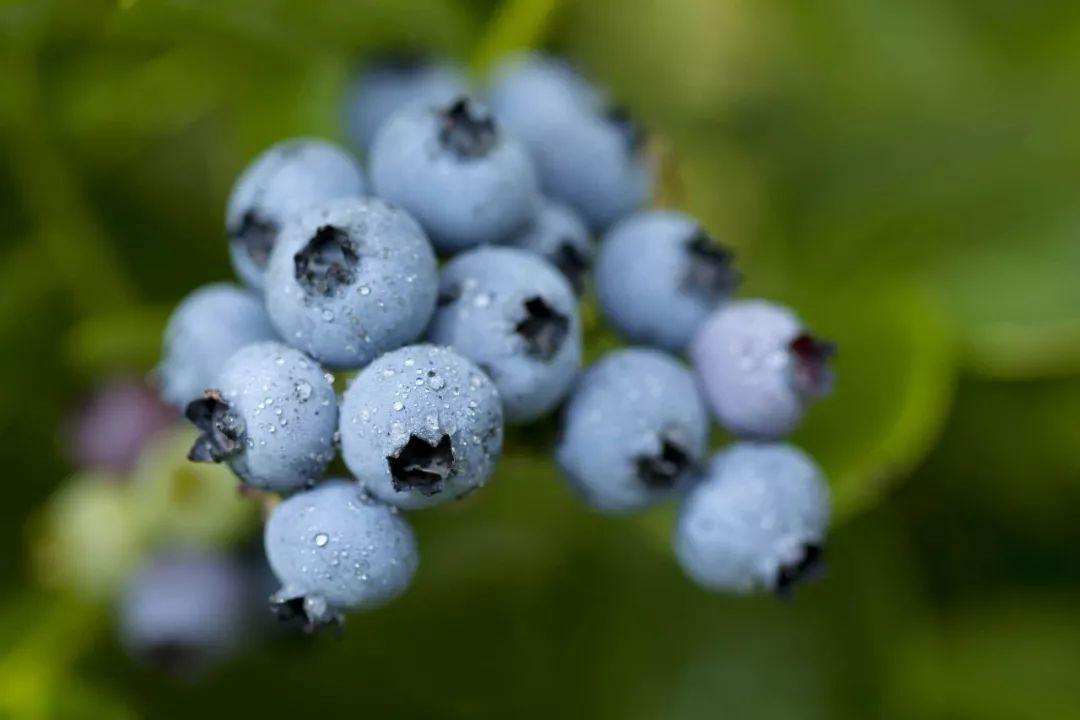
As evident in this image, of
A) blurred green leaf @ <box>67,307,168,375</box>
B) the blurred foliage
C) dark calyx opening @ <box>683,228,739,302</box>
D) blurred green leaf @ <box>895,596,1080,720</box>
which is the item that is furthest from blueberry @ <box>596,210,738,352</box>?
blurred green leaf @ <box>895,596,1080,720</box>

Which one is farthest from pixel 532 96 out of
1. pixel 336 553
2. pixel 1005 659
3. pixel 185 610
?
pixel 1005 659

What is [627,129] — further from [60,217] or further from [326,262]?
[60,217]

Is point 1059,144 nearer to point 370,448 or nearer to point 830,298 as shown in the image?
point 830,298

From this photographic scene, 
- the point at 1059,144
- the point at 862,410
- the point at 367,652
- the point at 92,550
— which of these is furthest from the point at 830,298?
the point at 92,550

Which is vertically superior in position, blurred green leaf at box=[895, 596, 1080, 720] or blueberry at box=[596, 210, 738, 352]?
blueberry at box=[596, 210, 738, 352]

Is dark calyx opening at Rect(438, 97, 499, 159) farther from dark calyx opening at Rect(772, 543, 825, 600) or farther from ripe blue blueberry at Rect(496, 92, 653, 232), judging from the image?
dark calyx opening at Rect(772, 543, 825, 600)

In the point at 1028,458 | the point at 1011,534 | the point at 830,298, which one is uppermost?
the point at 830,298

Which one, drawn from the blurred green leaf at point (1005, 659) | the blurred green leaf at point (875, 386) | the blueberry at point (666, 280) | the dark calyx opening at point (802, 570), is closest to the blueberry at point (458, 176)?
the blueberry at point (666, 280)
